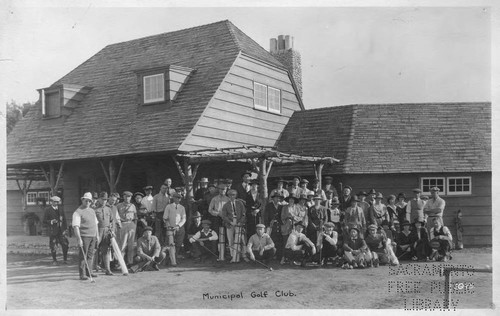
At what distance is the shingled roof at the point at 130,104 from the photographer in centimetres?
1642

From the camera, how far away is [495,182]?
944 centimetres

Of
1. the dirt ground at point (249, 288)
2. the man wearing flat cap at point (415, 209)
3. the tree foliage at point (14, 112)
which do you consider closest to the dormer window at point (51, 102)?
the dirt ground at point (249, 288)

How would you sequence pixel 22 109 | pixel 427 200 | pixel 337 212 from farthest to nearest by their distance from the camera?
1. pixel 22 109
2. pixel 427 200
3. pixel 337 212

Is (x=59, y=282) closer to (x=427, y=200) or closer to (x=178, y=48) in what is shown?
(x=427, y=200)

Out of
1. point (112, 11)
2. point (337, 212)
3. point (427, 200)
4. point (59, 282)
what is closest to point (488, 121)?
point (427, 200)

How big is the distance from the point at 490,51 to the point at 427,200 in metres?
6.17

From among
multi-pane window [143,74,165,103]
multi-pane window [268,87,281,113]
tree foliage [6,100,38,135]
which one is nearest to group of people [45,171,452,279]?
multi-pane window [143,74,165,103]

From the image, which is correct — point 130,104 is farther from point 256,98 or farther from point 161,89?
point 256,98

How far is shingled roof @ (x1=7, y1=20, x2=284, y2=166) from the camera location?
647 inches

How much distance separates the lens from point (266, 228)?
13461 millimetres

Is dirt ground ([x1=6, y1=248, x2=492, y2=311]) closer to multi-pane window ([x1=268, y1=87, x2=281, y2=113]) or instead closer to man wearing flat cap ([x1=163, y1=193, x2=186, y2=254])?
man wearing flat cap ([x1=163, y1=193, x2=186, y2=254])

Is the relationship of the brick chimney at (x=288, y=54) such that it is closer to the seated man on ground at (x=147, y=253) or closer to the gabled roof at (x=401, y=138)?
the gabled roof at (x=401, y=138)

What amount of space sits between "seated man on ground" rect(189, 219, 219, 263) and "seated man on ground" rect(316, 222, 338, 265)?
2518 mm

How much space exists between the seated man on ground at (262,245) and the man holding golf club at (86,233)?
3.41 metres
